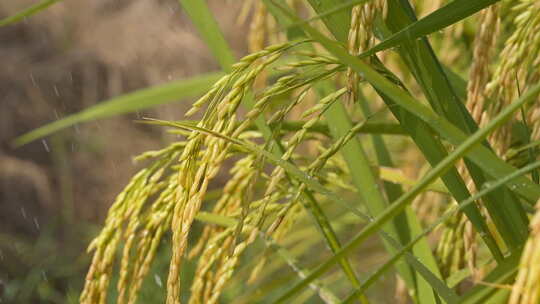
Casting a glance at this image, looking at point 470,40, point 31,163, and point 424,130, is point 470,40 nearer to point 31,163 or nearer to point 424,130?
point 424,130

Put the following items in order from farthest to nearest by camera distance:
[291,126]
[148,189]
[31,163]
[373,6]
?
[31,163]
[291,126]
[148,189]
[373,6]

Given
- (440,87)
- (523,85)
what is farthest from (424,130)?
(523,85)

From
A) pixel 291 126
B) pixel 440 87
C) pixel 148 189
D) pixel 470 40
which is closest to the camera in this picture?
pixel 440 87

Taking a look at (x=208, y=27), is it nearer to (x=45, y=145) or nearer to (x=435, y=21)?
(x=435, y=21)

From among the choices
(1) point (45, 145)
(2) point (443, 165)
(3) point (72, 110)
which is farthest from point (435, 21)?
(3) point (72, 110)

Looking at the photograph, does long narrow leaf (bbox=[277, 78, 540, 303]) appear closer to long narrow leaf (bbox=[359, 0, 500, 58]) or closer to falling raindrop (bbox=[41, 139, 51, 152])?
long narrow leaf (bbox=[359, 0, 500, 58])

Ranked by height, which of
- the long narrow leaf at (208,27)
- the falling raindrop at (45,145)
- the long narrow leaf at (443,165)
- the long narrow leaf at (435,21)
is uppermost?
the falling raindrop at (45,145)

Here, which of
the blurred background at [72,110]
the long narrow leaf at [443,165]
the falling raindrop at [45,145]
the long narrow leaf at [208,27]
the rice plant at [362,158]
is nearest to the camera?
the long narrow leaf at [443,165]

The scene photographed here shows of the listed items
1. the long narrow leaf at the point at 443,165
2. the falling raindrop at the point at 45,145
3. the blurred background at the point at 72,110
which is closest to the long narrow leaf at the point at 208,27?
the long narrow leaf at the point at 443,165

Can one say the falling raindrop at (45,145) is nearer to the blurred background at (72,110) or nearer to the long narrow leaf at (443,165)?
the blurred background at (72,110)
